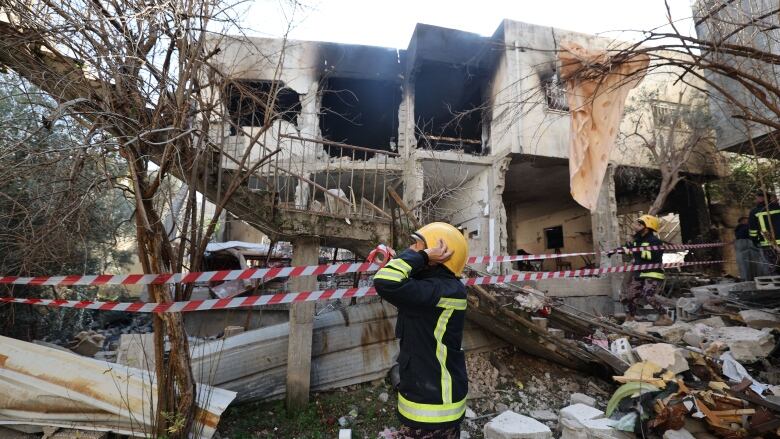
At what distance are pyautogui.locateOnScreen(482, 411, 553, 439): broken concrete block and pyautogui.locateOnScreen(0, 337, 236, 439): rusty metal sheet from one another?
2380 millimetres

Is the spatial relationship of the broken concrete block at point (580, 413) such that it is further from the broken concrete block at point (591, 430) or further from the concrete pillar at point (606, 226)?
the concrete pillar at point (606, 226)

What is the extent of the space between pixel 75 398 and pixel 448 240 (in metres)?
3.42

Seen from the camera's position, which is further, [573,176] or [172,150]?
[573,176]


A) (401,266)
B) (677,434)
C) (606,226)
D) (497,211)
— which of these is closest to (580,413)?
(677,434)

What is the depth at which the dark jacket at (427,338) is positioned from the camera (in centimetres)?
207

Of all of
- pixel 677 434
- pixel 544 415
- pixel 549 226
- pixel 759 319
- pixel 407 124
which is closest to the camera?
pixel 677 434

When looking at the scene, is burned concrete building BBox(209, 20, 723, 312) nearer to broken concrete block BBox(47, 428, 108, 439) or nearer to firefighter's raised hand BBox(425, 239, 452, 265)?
firefighter's raised hand BBox(425, 239, 452, 265)

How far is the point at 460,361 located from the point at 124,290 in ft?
42.7

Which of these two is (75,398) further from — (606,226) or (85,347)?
(606,226)

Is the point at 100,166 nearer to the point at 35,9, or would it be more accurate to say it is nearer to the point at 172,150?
the point at 172,150

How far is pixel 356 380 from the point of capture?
16.3ft

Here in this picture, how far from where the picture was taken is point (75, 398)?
3.18 m

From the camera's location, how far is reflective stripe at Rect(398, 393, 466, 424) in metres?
2.10

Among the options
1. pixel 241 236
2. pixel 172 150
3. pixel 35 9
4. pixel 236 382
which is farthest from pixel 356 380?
pixel 241 236
